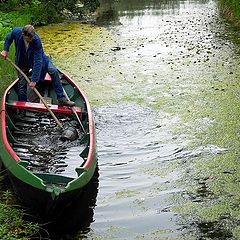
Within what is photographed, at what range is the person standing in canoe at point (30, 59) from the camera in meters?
7.11

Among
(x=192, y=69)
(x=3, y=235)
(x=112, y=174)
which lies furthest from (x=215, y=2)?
(x=3, y=235)

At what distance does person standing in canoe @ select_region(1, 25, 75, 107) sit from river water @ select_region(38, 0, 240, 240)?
1.09 meters

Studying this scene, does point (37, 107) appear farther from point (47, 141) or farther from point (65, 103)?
point (47, 141)

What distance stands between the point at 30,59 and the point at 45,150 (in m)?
1.75

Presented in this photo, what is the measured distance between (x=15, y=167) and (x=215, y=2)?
2114 centimetres

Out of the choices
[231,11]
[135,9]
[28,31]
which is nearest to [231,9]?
[231,11]

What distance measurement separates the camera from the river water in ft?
17.6

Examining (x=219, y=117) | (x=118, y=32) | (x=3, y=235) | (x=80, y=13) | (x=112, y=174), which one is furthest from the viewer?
(x=80, y=13)

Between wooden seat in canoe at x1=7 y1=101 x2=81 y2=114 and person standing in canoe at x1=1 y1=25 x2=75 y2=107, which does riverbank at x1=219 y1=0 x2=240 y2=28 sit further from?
wooden seat in canoe at x1=7 y1=101 x2=81 y2=114

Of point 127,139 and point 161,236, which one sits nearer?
point 161,236

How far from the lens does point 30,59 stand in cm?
748

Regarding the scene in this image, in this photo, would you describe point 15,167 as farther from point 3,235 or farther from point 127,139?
point 127,139

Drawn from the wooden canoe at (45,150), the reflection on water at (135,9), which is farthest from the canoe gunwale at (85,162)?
the reflection on water at (135,9)

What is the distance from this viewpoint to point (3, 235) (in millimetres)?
4352
